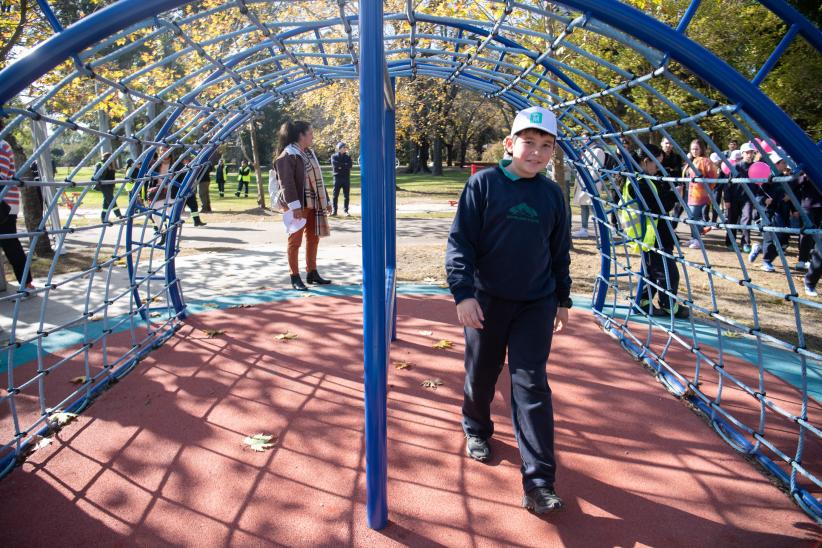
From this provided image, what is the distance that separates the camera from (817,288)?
7.54 meters

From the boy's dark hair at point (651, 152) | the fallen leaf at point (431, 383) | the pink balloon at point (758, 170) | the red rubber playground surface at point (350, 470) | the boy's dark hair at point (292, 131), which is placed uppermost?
the boy's dark hair at point (292, 131)

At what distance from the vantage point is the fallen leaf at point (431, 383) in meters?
4.29

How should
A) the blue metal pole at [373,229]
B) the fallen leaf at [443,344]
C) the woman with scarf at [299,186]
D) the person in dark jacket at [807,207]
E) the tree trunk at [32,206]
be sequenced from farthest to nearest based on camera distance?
1. the tree trunk at [32,206]
2. the person in dark jacket at [807,207]
3. the woman with scarf at [299,186]
4. the fallen leaf at [443,344]
5. the blue metal pole at [373,229]

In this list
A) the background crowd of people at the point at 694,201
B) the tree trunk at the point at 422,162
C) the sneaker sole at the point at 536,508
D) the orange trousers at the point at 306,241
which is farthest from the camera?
the tree trunk at the point at 422,162

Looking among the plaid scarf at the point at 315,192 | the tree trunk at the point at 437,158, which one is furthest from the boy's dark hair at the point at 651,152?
the tree trunk at the point at 437,158

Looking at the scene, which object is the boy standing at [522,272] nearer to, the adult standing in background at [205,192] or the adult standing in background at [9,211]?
the adult standing in background at [9,211]

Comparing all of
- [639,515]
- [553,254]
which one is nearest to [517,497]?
[639,515]

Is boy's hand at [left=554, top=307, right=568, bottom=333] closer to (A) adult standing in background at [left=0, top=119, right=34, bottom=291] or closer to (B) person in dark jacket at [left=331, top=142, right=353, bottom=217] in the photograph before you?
(A) adult standing in background at [left=0, top=119, right=34, bottom=291]

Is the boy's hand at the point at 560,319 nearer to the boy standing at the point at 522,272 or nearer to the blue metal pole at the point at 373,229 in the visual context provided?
the boy standing at the point at 522,272

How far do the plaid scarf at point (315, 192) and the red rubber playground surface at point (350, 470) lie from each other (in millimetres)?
2637

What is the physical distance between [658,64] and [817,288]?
684cm

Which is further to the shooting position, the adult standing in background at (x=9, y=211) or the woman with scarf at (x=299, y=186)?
the woman with scarf at (x=299, y=186)

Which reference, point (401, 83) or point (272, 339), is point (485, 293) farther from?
point (401, 83)

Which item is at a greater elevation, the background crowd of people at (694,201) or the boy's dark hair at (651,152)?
the boy's dark hair at (651,152)
